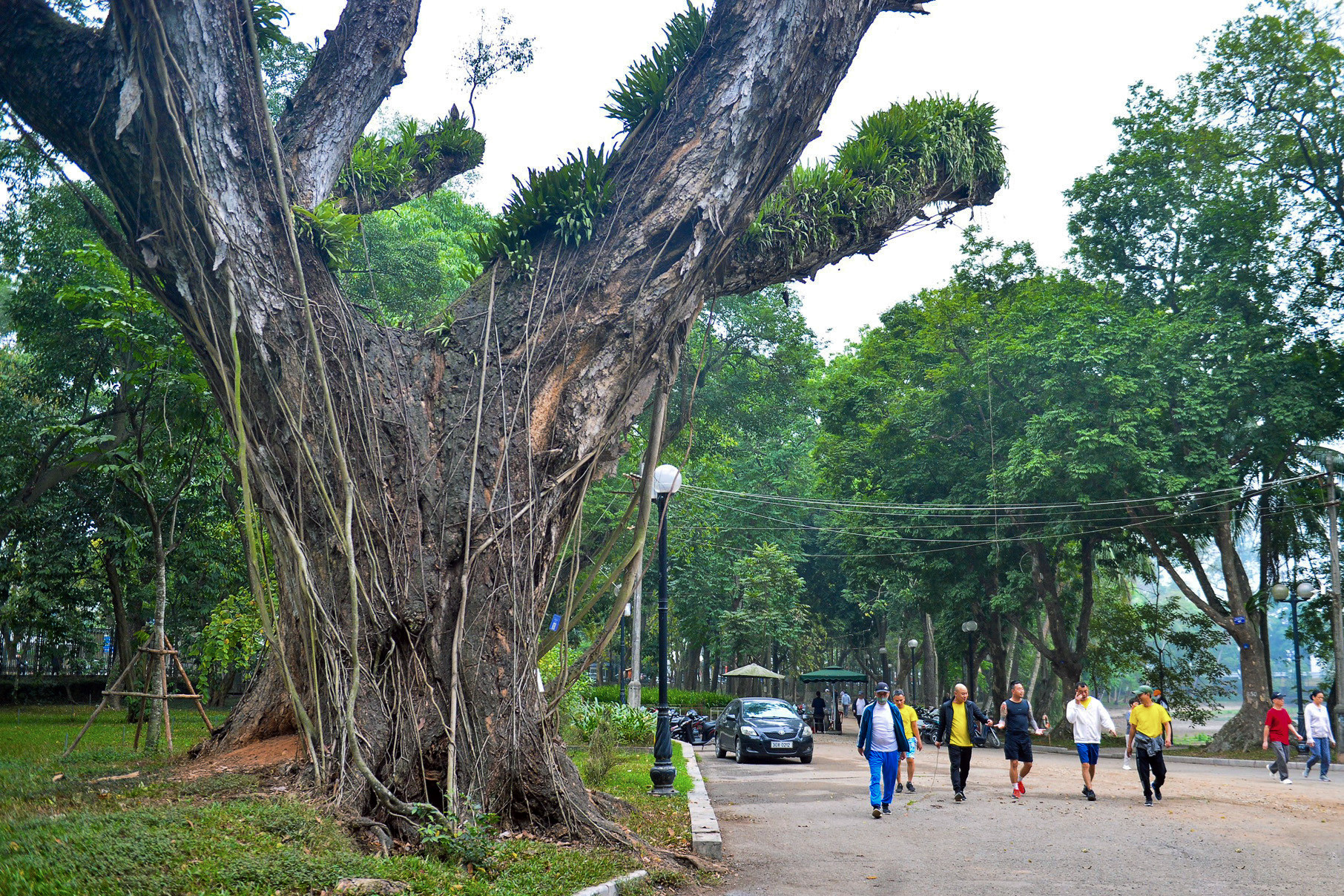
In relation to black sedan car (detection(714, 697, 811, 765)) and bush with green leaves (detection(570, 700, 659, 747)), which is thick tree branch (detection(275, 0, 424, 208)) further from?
black sedan car (detection(714, 697, 811, 765))

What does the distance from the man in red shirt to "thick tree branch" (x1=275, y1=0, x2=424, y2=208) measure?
14302mm

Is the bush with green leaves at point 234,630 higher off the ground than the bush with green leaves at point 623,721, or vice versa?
the bush with green leaves at point 234,630

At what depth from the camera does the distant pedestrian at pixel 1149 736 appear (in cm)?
1079

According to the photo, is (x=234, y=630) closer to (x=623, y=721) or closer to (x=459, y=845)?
(x=623, y=721)

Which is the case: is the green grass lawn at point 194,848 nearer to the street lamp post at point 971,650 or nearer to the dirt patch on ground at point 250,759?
the dirt patch on ground at point 250,759

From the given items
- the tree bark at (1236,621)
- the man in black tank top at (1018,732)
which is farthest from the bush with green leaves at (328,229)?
the tree bark at (1236,621)

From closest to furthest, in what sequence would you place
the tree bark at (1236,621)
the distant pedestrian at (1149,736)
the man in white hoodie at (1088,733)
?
1. the distant pedestrian at (1149,736)
2. the man in white hoodie at (1088,733)
3. the tree bark at (1236,621)

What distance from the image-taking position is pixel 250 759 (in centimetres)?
604

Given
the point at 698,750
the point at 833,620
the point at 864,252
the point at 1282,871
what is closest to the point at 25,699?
the point at 698,750

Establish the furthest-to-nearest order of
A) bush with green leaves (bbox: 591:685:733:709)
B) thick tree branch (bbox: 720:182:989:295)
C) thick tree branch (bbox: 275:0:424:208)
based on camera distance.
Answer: bush with green leaves (bbox: 591:685:733:709)
thick tree branch (bbox: 720:182:989:295)
thick tree branch (bbox: 275:0:424:208)

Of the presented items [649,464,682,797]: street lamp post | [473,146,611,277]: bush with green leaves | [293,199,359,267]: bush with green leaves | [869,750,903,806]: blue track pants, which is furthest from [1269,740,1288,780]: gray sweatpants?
[293,199,359,267]: bush with green leaves

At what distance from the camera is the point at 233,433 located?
19.5ft

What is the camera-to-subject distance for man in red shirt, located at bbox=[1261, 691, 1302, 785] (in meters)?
14.0

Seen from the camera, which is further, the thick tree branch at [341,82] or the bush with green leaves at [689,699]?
the bush with green leaves at [689,699]
